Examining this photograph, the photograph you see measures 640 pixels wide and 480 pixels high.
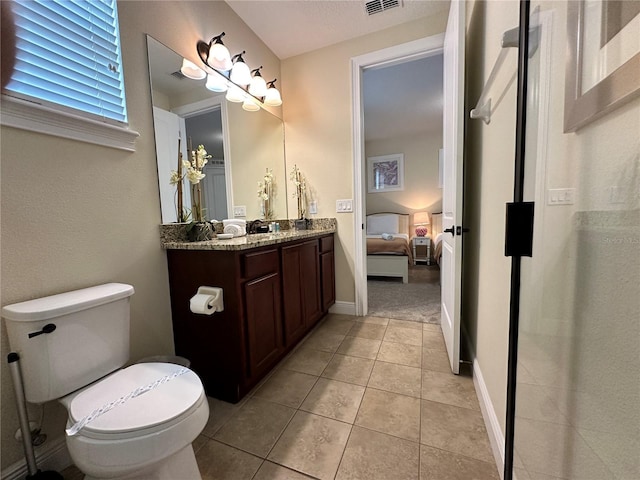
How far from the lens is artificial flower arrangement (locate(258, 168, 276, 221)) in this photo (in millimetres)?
2396

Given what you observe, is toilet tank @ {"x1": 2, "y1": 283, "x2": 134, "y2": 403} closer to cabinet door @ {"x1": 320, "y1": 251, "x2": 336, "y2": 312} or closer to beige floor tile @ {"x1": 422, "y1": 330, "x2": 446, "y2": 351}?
cabinet door @ {"x1": 320, "y1": 251, "x2": 336, "y2": 312}

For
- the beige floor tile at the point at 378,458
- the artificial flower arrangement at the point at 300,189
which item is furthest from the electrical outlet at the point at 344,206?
the beige floor tile at the point at 378,458

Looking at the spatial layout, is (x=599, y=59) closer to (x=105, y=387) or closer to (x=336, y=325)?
(x=105, y=387)

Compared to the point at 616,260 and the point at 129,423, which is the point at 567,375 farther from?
the point at 129,423

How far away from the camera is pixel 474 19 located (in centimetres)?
153

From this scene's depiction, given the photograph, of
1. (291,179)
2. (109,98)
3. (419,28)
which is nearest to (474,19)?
(419,28)

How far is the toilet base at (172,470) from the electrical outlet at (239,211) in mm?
1520

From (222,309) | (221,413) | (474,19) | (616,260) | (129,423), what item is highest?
(474,19)

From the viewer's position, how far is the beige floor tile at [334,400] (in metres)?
1.29

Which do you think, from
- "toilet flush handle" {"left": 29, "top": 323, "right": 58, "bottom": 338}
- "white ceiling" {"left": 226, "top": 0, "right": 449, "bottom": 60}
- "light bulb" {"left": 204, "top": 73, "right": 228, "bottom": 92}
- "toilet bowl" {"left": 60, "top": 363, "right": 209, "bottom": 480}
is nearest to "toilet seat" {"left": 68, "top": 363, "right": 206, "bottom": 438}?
"toilet bowl" {"left": 60, "top": 363, "right": 209, "bottom": 480}

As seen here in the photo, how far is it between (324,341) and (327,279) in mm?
566

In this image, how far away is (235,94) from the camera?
2.01 metres

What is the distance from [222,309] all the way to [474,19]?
218 centimetres

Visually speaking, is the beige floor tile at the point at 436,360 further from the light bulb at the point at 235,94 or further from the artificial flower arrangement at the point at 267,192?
the light bulb at the point at 235,94
